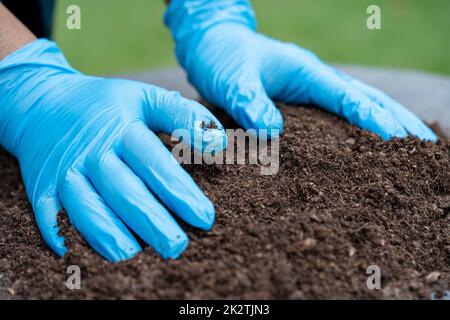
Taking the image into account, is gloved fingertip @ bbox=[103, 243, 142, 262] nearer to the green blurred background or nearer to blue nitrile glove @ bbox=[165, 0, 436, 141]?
blue nitrile glove @ bbox=[165, 0, 436, 141]

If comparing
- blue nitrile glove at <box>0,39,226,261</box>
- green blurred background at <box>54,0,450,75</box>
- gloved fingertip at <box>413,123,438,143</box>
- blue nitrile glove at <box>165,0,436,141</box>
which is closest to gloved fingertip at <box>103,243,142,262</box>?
blue nitrile glove at <box>0,39,226,261</box>

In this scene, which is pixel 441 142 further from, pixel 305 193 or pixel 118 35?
pixel 118 35

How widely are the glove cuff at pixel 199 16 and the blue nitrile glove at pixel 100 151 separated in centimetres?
57

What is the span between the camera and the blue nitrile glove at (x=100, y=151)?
3.79 feet

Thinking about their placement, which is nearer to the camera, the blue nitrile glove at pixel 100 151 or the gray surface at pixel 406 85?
the blue nitrile glove at pixel 100 151

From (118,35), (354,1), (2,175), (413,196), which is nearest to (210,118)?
(413,196)

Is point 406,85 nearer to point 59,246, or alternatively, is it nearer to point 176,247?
point 176,247

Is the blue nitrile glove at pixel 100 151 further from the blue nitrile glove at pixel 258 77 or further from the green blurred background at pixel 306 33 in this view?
the green blurred background at pixel 306 33

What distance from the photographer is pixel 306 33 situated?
4.38 meters

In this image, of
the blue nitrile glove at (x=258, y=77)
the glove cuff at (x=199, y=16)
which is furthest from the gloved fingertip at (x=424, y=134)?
the glove cuff at (x=199, y=16)

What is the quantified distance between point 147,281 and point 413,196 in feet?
2.53

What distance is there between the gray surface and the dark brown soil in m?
0.52

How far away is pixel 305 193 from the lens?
4.08 ft

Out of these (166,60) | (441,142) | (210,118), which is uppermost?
(210,118)
